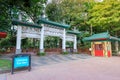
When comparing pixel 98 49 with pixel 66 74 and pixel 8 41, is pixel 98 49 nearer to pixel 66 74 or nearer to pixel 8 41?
pixel 8 41

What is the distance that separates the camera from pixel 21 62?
25.7 feet

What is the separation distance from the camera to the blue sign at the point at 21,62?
7543 mm

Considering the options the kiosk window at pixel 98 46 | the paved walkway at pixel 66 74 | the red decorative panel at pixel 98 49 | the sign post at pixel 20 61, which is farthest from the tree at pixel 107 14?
the sign post at pixel 20 61

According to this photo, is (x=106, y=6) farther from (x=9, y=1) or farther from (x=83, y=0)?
(x=9, y=1)

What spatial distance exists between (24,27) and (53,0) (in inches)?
437

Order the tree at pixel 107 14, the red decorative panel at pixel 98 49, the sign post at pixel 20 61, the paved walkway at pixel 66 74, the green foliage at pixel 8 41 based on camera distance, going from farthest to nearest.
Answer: the tree at pixel 107 14 → the red decorative panel at pixel 98 49 → the green foliage at pixel 8 41 → the sign post at pixel 20 61 → the paved walkway at pixel 66 74

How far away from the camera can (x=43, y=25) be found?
55.6ft

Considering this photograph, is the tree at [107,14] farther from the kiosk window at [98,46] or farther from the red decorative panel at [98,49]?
the red decorative panel at [98,49]

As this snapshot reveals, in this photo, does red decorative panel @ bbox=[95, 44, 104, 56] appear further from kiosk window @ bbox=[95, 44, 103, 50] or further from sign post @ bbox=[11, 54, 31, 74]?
sign post @ bbox=[11, 54, 31, 74]

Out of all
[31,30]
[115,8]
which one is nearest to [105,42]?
[115,8]

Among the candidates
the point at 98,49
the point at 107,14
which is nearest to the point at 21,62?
the point at 98,49

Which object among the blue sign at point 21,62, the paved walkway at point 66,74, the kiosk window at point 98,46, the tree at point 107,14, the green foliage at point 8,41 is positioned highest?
the tree at point 107,14

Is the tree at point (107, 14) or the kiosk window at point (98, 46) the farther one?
the tree at point (107, 14)

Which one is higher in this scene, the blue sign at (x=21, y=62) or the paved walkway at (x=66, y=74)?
the blue sign at (x=21, y=62)
